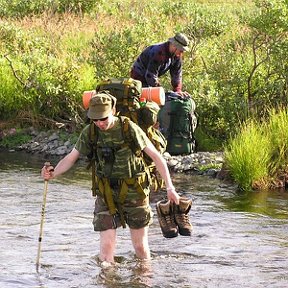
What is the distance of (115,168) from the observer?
800cm

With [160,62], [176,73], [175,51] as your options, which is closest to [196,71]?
[176,73]

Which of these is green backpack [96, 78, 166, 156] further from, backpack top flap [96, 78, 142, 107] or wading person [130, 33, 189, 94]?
wading person [130, 33, 189, 94]

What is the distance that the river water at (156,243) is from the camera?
8656 mm

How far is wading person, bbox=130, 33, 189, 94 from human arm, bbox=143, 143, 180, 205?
411 cm

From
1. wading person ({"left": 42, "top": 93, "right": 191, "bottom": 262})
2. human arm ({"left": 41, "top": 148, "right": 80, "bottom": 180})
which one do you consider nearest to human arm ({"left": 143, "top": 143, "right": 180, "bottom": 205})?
wading person ({"left": 42, "top": 93, "right": 191, "bottom": 262})

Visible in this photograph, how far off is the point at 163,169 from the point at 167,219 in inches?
27.5

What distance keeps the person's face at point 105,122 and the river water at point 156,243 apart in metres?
1.56

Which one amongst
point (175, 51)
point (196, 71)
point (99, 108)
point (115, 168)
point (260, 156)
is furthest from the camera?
point (196, 71)

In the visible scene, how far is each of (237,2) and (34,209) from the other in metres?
→ 27.3

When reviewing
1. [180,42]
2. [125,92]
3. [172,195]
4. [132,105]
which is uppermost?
[180,42]

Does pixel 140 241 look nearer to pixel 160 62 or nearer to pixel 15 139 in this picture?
pixel 160 62

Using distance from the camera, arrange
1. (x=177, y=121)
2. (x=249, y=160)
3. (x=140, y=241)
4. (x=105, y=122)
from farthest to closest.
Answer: (x=249, y=160), (x=177, y=121), (x=140, y=241), (x=105, y=122)

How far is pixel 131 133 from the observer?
793 centimetres

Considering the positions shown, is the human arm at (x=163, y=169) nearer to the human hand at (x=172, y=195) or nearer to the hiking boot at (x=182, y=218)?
the human hand at (x=172, y=195)
